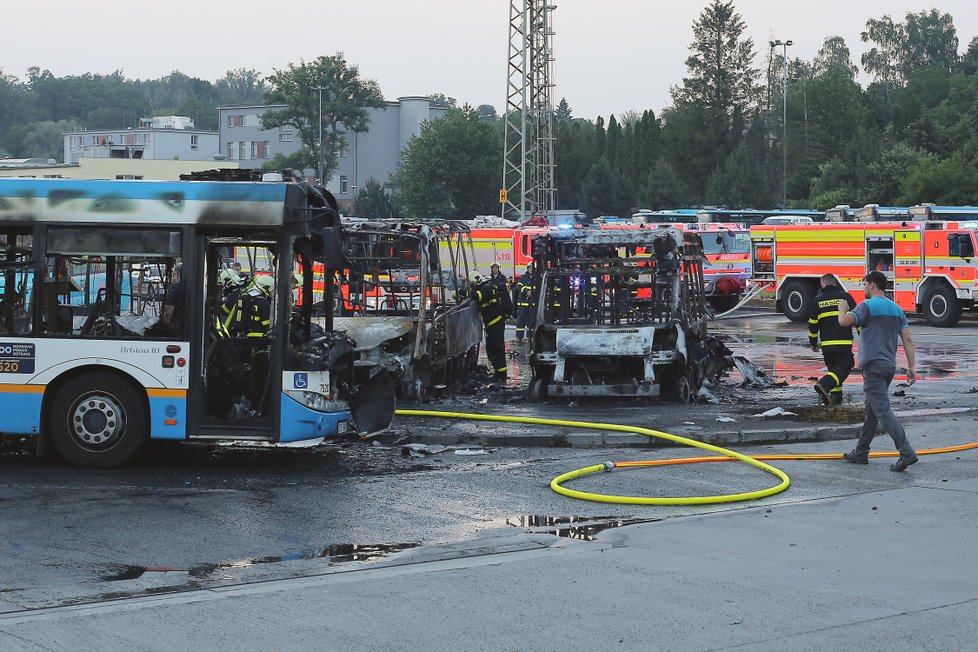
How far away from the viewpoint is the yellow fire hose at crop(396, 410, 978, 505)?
998 cm

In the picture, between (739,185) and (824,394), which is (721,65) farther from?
(824,394)

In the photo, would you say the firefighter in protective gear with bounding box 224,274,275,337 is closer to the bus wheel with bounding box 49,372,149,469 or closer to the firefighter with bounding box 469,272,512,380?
the bus wheel with bounding box 49,372,149,469

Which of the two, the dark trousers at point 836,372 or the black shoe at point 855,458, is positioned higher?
the dark trousers at point 836,372

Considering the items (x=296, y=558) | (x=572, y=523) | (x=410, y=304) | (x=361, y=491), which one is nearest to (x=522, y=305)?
(x=410, y=304)

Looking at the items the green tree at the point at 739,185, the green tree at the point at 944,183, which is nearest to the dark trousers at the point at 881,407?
the green tree at the point at 944,183

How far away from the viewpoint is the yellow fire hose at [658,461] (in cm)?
998

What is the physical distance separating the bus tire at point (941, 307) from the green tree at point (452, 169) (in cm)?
5981

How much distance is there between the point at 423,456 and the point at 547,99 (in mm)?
39890

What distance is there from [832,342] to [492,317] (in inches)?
208

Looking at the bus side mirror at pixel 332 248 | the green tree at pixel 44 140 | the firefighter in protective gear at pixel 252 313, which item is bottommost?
the firefighter in protective gear at pixel 252 313

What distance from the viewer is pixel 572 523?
9.31 metres

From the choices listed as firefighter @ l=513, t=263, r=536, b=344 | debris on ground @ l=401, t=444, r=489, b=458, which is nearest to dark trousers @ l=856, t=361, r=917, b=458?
debris on ground @ l=401, t=444, r=489, b=458

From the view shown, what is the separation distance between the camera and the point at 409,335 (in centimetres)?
1530

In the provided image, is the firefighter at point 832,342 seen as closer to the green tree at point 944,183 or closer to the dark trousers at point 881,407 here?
the dark trousers at point 881,407
